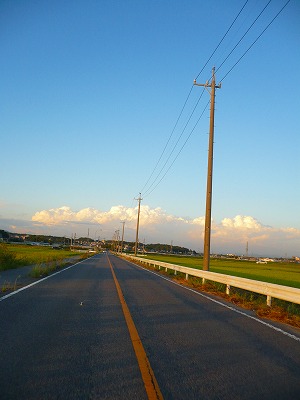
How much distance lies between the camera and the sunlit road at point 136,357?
4883mm

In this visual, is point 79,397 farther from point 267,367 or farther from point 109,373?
point 267,367

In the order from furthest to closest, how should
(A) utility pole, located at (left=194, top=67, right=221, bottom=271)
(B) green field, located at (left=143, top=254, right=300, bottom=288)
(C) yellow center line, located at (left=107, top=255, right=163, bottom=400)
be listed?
(B) green field, located at (left=143, top=254, right=300, bottom=288), (A) utility pole, located at (left=194, top=67, right=221, bottom=271), (C) yellow center line, located at (left=107, top=255, right=163, bottom=400)

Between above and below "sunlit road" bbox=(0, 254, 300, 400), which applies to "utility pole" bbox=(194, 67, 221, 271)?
above

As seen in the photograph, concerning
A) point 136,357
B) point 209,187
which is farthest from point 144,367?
point 209,187

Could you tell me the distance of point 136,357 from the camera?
20.2ft

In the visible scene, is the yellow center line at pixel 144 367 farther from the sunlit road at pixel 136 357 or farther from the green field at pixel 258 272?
the green field at pixel 258 272

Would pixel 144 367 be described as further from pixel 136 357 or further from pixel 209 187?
pixel 209 187

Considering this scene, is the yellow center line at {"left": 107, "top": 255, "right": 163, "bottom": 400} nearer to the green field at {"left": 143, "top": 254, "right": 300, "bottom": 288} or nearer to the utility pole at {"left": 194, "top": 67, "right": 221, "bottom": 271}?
the utility pole at {"left": 194, "top": 67, "right": 221, "bottom": 271}

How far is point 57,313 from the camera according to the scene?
32.9ft

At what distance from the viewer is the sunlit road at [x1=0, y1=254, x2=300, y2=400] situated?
4.88m

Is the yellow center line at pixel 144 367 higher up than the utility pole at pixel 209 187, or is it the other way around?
the utility pole at pixel 209 187

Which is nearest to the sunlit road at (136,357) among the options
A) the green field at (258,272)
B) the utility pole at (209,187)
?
the utility pole at (209,187)

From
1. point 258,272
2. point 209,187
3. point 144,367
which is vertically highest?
point 209,187

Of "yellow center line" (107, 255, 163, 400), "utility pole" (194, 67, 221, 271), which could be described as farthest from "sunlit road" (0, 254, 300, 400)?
"utility pole" (194, 67, 221, 271)
